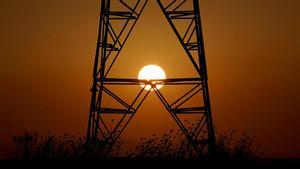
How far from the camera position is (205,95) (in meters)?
12.4

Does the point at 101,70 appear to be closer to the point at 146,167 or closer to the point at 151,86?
the point at 151,86
